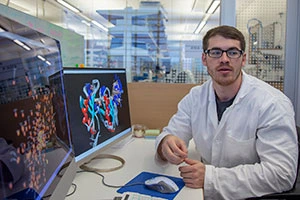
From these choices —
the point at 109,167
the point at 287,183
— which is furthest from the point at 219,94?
the point at 109,167

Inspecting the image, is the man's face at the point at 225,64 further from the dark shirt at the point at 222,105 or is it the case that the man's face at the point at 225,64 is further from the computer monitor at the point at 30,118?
the computer monitor at the point at 30,118

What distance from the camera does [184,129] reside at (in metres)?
1.45

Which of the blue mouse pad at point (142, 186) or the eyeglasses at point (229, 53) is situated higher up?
the eyeglasses at point (229, 53)

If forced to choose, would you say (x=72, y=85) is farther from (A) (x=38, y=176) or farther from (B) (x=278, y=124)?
(B) (x=278, y=124)

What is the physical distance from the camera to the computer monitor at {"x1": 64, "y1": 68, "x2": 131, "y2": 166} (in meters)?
1.02

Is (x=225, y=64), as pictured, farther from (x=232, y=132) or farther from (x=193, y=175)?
(x=193, y=175)

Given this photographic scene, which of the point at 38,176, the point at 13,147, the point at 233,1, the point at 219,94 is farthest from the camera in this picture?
the point at 233,1

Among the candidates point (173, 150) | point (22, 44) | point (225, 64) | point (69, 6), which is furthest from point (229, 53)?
point (69, 6)

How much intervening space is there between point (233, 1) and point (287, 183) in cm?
187

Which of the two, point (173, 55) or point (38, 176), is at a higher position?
point (173, 55)

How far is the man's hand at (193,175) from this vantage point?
1.02 meters

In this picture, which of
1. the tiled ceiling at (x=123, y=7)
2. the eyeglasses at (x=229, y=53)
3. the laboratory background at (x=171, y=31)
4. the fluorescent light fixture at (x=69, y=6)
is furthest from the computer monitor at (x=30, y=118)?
the fluorescent light fixture at (x=69, y=6)

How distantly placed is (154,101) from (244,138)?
31.0 inches

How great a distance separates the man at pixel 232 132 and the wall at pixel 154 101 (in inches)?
13.4
